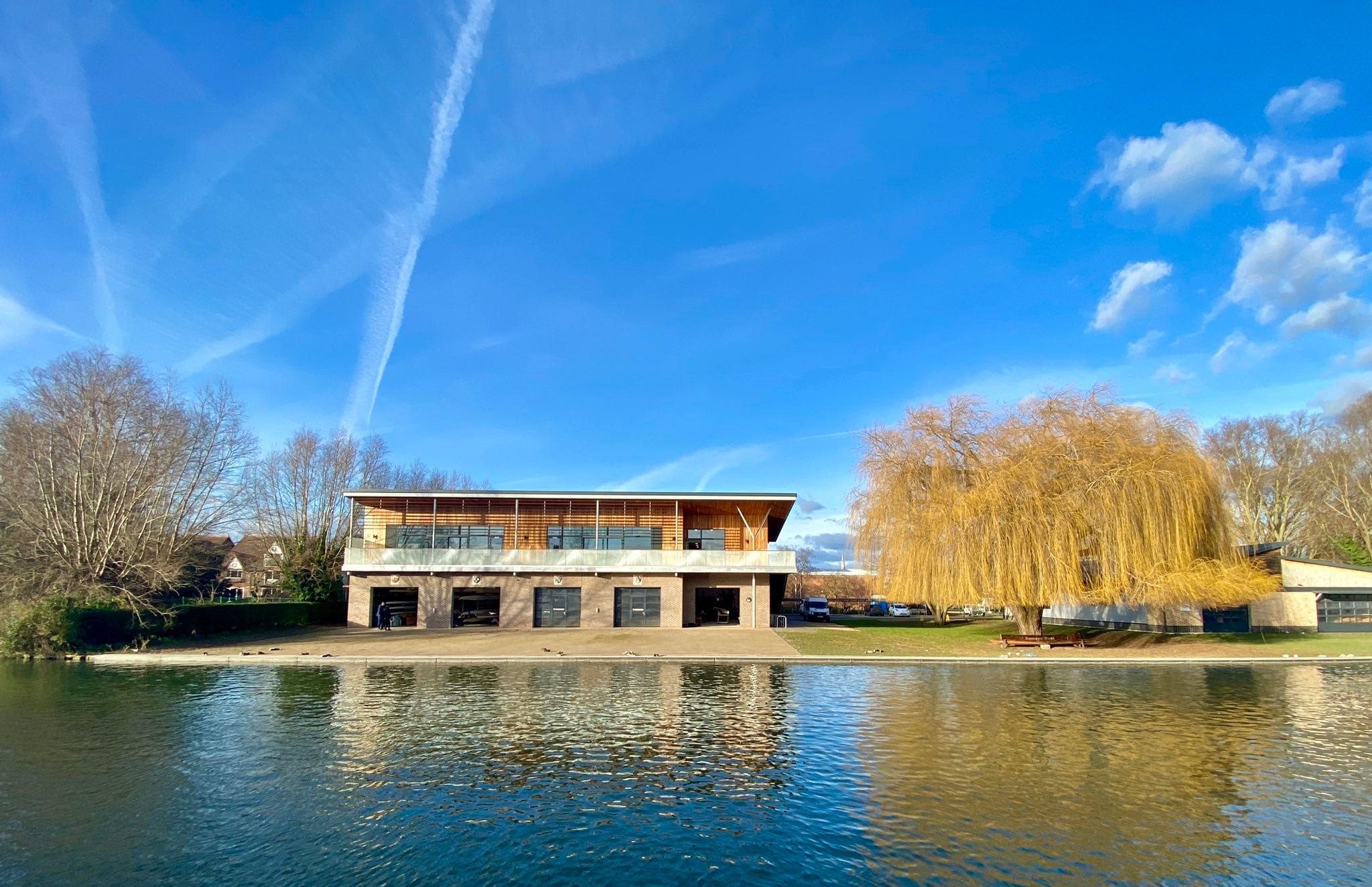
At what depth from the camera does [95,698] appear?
17.0m

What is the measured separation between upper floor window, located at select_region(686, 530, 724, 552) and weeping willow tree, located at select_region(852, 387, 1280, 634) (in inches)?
452

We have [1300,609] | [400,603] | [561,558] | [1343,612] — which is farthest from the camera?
[400,603]

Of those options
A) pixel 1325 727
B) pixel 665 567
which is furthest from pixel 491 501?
pixel 1325 727

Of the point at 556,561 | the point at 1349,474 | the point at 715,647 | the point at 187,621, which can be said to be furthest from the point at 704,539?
the point at 1349,474

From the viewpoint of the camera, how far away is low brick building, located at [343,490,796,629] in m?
36.1

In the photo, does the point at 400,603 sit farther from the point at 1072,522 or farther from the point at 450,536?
the point at 1072,522

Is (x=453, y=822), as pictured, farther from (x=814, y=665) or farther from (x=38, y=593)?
(x=38, y=593)

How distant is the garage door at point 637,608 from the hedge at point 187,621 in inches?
665

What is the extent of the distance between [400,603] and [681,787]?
31.3m

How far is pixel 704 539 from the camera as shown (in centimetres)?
3950

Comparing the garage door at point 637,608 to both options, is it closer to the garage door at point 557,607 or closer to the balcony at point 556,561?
the balcony at point 556,561

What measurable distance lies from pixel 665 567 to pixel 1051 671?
1794cm

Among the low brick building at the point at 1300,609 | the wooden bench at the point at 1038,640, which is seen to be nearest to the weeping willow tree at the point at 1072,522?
the wooden bench at the point at 1038,640

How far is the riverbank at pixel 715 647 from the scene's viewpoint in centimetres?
2480
